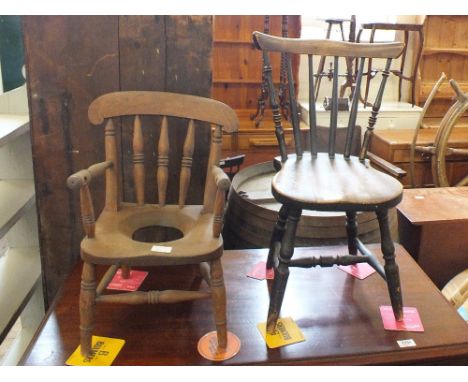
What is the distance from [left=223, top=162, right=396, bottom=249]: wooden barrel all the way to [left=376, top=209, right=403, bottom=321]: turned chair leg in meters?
0.39

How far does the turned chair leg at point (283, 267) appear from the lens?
1.35 metres

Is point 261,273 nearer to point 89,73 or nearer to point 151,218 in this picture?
point 151,218

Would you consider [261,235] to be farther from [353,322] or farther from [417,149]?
[417,149]

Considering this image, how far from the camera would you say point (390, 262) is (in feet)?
4.60

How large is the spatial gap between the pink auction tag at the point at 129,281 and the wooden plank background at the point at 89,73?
0.32m

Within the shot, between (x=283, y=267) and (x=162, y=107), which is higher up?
(x=162, y=107)

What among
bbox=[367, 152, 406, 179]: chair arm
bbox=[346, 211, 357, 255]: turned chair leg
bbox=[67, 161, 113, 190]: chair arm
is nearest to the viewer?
bbox=[67, 161, 113, 190]: chair arm

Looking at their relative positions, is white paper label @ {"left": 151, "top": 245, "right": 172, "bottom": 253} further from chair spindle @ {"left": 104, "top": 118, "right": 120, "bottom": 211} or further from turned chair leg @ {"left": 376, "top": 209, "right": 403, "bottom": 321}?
turned chair leg @ {"left": 376, "top": 209, "right": 403, "bottom": 321}

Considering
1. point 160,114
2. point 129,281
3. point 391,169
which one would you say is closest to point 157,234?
point 129,281

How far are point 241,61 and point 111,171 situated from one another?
2.98 metres

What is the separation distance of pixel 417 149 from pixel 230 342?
7.70 feet

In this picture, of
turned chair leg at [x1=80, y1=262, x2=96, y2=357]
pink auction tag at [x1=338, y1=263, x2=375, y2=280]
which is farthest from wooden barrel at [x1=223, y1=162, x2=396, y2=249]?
turned chair leg at [x1=80, y1=262, x2=96, y2=357]

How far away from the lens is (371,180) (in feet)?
4.73

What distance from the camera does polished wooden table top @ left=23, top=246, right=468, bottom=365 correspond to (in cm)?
133
